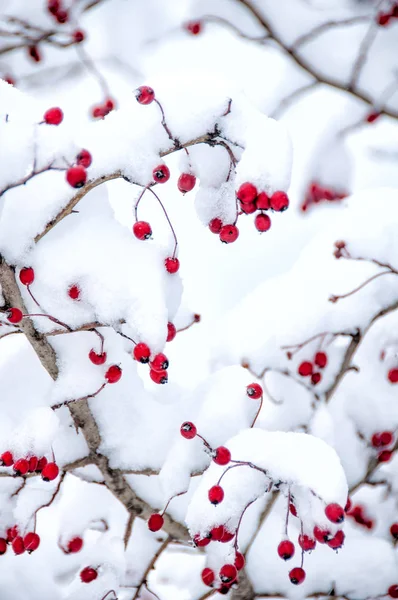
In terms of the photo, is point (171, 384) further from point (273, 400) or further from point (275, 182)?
point (275, 182)

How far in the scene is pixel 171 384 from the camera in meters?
2.15

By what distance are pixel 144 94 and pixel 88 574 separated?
5.59 feet

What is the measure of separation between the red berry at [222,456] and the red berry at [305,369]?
0.98 meters

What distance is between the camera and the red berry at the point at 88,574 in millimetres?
1897

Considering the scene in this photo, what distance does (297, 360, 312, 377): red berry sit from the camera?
91.8 inches

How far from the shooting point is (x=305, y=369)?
234 centimetres

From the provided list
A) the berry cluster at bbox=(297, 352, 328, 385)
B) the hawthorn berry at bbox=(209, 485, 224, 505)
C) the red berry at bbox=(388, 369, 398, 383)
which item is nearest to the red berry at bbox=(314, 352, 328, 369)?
the berry cluster at bbox=(297, 352, 328, 385)

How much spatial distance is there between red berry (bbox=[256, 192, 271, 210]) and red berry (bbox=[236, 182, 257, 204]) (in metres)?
0.01

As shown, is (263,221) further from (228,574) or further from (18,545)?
(18,545)

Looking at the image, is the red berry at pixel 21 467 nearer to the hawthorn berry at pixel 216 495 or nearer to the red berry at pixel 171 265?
the hawthorn berry at pixel 216 495

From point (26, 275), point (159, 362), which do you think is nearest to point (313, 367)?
point (159, 362)

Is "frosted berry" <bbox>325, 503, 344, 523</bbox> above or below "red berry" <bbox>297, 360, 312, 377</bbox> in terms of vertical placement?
above

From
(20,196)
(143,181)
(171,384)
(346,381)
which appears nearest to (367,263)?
(346,381)

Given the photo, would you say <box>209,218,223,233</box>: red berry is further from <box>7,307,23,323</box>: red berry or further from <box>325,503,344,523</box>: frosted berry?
<box>325,503,344,523</box>: frosted berry
